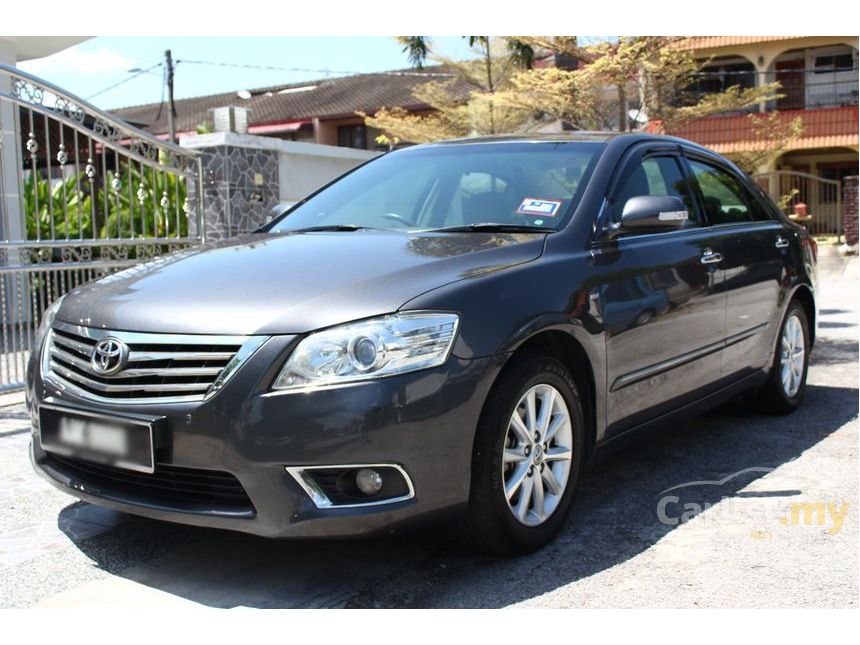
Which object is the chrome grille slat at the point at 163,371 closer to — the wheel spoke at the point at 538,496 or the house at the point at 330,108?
the wheel spoke at the point at 538,496

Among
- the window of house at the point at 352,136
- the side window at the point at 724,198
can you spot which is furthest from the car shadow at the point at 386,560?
→ the window of house at the point at 352,136

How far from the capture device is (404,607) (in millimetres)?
3023

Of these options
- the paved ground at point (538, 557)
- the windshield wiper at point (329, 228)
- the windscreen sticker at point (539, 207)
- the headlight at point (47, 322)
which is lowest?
the paved ground at point (538, 557)

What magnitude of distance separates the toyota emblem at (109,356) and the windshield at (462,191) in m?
1.32

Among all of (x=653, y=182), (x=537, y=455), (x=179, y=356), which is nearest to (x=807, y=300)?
(x=653, y=182)

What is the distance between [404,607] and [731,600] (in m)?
1.07

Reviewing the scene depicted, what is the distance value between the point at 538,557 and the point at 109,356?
1674mm

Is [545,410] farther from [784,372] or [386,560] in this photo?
[784,372]

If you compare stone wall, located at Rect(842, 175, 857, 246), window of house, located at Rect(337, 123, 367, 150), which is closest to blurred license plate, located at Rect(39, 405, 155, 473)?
stone wall, located at Rect(842, 175, 857, 246)

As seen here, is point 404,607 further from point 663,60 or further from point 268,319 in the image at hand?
point 663,60

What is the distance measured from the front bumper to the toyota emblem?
0.15 m

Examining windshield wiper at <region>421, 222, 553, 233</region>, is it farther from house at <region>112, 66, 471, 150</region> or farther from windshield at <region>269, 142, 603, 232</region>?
house at <region>112, 66, 471, 150</region>

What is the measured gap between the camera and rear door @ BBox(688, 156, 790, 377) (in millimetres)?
4809

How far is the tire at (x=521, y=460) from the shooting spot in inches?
123
